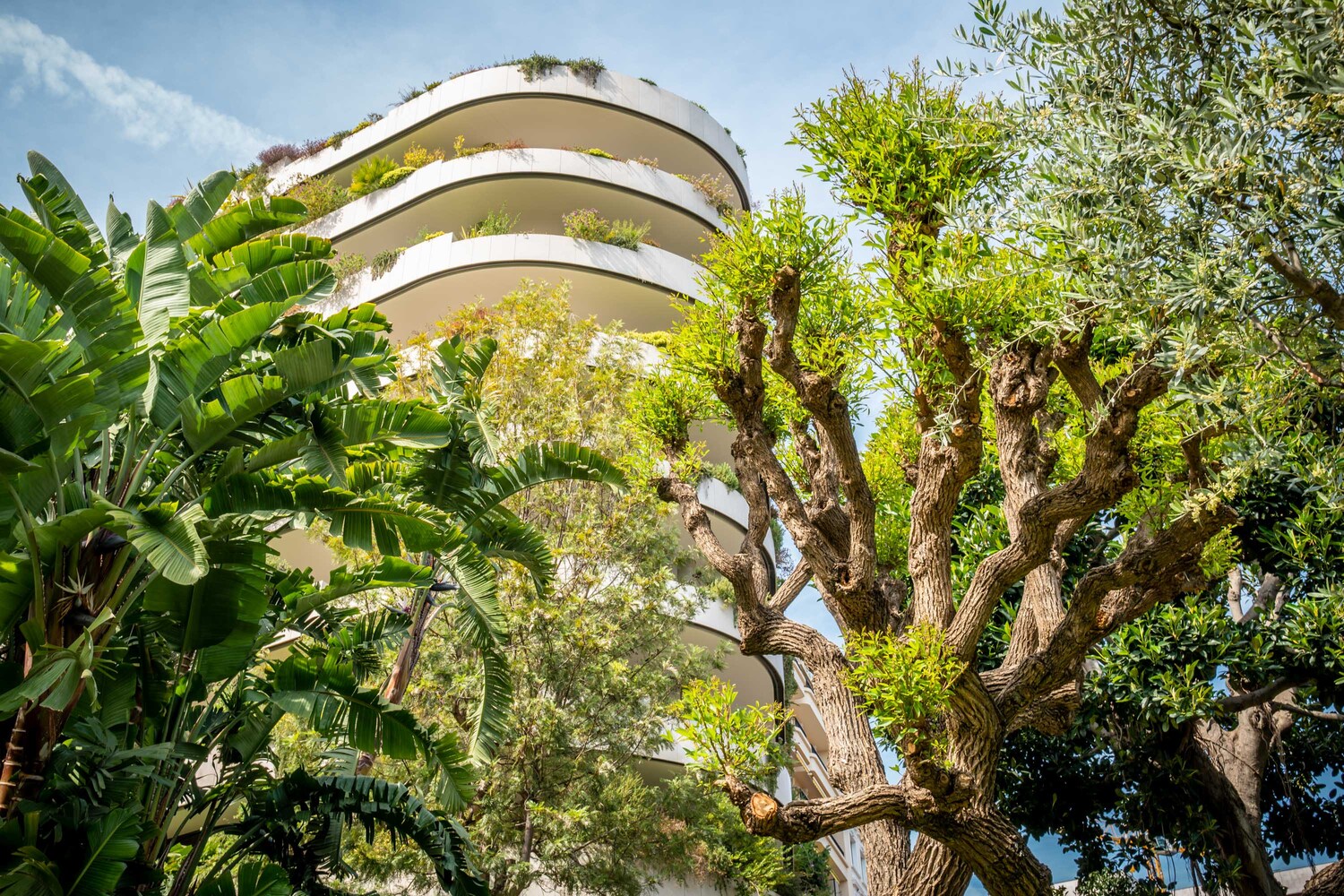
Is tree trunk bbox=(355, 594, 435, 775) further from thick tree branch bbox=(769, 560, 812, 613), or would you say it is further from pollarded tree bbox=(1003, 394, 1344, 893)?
pollarded tree bbox=(1003, 394, 1344, 893)

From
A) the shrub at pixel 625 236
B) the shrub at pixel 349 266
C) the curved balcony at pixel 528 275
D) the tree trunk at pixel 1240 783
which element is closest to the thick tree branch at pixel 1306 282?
the tree trunk at pixel 1240 783

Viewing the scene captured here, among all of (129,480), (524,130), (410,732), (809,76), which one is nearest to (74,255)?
(129,480)

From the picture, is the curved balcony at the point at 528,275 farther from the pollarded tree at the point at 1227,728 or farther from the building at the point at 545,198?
the pollarded tree at the point at 1227,728

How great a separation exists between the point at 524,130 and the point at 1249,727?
22766mm

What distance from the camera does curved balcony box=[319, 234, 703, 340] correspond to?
22.5 m

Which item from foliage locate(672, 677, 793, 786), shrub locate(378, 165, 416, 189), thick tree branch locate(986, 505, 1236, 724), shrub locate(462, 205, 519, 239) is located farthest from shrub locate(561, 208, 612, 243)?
foliage locate(672, 677, 793, 786)

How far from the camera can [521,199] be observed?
25.2 metres

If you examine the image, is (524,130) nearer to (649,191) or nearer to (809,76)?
(649,191)

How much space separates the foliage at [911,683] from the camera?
21.0 ft

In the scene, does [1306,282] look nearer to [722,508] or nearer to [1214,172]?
[1214,172]

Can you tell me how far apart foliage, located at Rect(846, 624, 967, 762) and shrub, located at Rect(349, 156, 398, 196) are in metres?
22.9

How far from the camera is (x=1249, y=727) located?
11594mm

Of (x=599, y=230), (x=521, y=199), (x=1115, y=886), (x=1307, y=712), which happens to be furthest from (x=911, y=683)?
(x=521, y=199)

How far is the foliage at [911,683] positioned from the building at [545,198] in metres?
13.4
